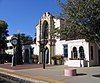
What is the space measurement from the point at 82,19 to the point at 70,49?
2005 cm

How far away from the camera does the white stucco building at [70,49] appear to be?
1511 inches

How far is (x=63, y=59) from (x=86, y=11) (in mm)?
22857

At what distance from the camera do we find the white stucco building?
38375 mm

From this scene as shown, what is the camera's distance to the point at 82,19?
21.8 meters

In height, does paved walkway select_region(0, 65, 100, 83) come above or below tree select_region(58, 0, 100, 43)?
below

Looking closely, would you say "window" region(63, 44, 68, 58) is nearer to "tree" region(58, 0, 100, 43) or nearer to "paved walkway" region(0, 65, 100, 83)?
"paved walkway" region(0, 65, 100, 83)

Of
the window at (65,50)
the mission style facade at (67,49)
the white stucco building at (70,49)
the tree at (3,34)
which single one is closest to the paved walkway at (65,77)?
the mission style facade at (67,49)

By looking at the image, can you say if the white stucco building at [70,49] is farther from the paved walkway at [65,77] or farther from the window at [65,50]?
the paved walkway at [65,77]

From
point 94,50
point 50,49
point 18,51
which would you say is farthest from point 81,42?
point 18,51

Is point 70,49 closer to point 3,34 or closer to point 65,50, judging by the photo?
point 65,50

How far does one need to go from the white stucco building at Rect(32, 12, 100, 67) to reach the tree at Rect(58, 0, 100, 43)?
→ 999cm

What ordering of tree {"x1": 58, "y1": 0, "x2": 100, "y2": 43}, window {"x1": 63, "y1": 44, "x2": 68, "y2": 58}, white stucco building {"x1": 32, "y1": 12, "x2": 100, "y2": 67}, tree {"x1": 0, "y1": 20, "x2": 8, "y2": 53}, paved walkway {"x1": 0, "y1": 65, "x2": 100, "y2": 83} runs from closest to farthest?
paved walkway {"x1": 0, "y1": 65, "x2": 100, "y2": 83} < tree {"x1": 58, "y1": 0, "x2": 100, "y2": 43} < white stucco building {"x1": 32, "y1": 12, "x2": 100, "y2": 67} < window {"x1": 63, "y1": 44, "x2": 68, "y2": 58} < tree {"x1": 0, "y1": 20, "x2": 8, "y2": 53}

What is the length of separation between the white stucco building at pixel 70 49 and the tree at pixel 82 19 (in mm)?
9988

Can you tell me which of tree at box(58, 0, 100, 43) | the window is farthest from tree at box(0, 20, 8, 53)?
tree at box(58, 0, 100, 43)
